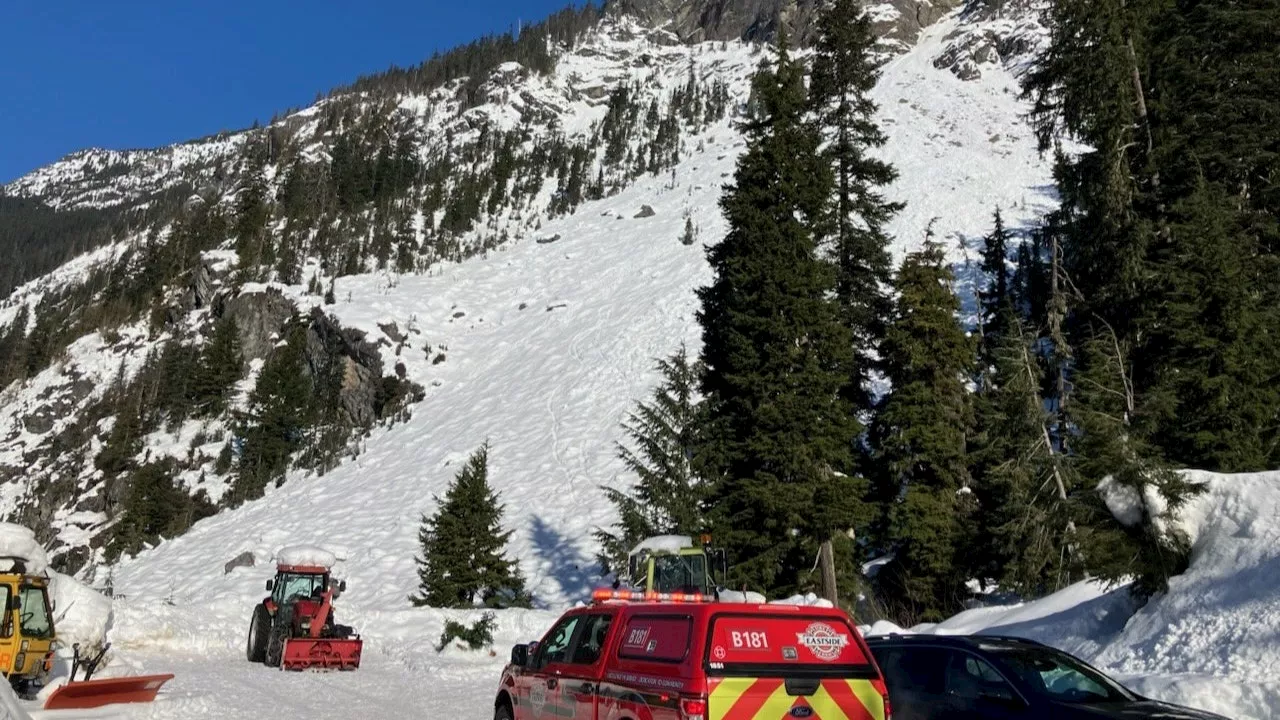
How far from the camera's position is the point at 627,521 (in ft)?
80.0

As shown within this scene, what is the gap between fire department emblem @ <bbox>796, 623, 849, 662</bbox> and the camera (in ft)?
21.0

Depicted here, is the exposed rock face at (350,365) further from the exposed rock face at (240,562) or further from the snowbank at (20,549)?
the snowbank at (20,549)

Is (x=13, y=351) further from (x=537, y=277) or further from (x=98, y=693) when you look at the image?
(x=98, y=693)

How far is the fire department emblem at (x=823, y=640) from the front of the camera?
6.40 m

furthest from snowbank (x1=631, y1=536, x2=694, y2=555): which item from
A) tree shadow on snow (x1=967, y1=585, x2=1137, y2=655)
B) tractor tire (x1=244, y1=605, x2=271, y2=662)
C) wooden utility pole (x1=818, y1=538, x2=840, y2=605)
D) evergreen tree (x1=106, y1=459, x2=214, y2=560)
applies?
evergreen tree (x1=106, y1=459, x2=214, y2=560)

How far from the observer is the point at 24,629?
42.1 feet

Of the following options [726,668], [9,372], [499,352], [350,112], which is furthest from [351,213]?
[726,668]

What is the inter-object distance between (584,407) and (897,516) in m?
27.0

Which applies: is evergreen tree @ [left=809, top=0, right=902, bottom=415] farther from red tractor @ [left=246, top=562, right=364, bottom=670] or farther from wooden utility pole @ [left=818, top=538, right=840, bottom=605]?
red tractor @ [left=246, top=562, right=364, bottom=670]

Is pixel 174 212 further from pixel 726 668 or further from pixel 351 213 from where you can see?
pixel 726 668

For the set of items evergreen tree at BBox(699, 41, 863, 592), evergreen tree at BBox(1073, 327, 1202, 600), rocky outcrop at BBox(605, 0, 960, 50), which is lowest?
evergreen tree at BBox(1073, 327, 1202, 600)

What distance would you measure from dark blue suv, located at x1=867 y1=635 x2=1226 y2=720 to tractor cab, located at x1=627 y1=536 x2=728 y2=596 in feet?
25.6

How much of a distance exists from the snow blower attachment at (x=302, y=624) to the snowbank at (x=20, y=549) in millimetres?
5558

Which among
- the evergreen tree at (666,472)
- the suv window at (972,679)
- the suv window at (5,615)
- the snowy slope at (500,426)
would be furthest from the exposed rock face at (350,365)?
the suv window at (972,679)
